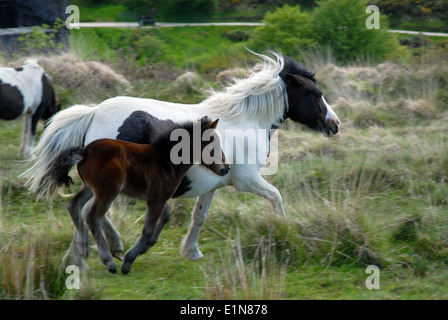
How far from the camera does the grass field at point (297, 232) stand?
16.5 ft

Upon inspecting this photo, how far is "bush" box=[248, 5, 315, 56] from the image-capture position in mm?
20641

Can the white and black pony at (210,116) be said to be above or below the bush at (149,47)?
below

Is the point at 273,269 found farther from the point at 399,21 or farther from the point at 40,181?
the point at 399,21

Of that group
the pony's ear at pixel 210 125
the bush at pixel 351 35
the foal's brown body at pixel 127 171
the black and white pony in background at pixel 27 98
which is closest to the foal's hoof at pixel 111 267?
the foal's brown body at pixel 127 171

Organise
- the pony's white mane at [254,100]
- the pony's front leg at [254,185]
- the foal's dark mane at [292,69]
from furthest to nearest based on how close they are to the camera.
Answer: the foal's dark mane at [292,69] → the pony's white mane at [254,100] → the pony's front leg at [254,185]

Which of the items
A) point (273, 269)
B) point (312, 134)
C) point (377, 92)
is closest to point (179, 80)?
point (312, 134)

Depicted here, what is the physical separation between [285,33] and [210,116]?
1643cm

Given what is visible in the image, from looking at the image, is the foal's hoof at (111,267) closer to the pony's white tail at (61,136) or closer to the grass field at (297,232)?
the grass field at (297,232)

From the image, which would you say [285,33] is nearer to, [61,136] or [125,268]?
[61,136]

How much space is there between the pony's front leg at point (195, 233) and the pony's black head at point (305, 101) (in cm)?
147

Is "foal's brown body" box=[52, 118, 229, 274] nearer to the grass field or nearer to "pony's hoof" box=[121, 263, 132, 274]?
"pony's hoof" box=[121, 263, 132, 274]

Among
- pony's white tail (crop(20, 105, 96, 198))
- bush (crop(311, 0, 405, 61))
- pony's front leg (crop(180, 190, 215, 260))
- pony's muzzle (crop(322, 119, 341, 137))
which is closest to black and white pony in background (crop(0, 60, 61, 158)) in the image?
pony's white tail (crop(20, 105, 96, 198))

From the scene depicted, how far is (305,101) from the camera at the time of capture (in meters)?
6.67

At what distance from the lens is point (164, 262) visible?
6066 mm
